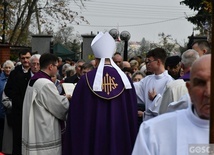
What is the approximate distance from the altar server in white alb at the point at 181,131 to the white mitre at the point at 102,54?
10.1ft

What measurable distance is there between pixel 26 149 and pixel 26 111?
471 mm

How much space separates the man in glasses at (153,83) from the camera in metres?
6.59

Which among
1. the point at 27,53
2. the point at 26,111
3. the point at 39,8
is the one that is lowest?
the point at 26,111

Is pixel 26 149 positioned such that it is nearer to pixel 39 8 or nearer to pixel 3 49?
pixel 3 49

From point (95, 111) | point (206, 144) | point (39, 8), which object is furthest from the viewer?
point (39, 8)

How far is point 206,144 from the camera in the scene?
279 cm

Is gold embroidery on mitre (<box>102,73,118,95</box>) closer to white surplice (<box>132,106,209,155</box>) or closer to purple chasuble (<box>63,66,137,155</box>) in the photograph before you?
purple chasuble (<box>63,66,137,155</box>)

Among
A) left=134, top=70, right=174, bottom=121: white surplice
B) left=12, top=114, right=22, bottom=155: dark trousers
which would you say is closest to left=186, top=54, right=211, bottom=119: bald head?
left=134, top=70, right=174, bottom=121: white surplice

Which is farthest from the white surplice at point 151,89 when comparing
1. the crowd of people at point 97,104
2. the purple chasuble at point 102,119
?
the purple chasuble at point 102,119

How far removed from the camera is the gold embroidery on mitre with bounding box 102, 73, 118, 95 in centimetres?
594

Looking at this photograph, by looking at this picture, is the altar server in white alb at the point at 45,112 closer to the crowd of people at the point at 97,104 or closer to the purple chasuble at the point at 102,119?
the crowd of people at the point at 97,104

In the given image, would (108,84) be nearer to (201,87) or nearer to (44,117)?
(44,117)

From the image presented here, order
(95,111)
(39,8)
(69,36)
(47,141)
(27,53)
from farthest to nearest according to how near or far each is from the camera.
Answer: (69,36), (39,8), (27,53), (47,141), (95,111)

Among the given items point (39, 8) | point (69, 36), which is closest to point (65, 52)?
point (39, 8)
